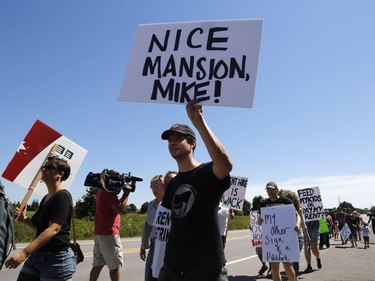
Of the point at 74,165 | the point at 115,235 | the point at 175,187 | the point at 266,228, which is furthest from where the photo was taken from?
the point at 266,228

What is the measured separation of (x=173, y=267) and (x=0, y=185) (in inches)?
55.2

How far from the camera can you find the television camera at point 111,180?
18.2 ft

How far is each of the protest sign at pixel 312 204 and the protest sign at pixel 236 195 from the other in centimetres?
364

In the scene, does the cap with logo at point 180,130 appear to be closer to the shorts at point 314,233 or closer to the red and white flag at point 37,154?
the red and white flag at point 37,154

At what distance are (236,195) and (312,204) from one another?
4.36 metres

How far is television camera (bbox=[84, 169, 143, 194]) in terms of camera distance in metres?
5.54

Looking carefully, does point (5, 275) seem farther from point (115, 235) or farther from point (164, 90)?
point (164, 90)

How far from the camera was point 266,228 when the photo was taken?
7125mm

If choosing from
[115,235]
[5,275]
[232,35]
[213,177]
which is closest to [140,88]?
[232,35]

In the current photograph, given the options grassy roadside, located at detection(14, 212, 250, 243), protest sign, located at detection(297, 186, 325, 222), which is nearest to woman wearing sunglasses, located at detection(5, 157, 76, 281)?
protest sign, located at detection(297, 186, 325, 222)

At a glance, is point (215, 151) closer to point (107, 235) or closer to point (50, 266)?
point (50, 266)

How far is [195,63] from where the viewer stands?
3.34 metres

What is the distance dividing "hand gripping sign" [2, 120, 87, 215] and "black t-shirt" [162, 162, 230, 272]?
2488 millimetres

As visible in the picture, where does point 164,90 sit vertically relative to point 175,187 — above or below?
above
